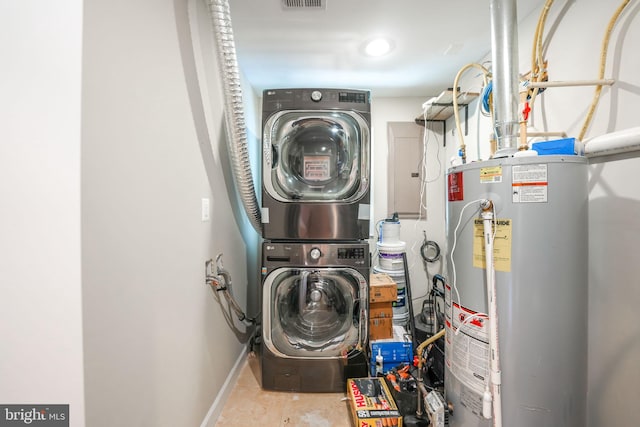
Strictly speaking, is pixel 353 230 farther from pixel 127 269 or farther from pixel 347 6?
pixel 347 6

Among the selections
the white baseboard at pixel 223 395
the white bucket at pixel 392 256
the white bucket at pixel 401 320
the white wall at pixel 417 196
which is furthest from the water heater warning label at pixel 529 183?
the white baseboard at pixel 223 395

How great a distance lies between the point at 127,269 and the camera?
805 mm

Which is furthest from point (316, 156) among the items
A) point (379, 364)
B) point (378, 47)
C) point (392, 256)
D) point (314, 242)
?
point (379, 364)

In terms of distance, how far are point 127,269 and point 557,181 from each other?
59.2 inches

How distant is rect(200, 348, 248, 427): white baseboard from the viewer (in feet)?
4.55

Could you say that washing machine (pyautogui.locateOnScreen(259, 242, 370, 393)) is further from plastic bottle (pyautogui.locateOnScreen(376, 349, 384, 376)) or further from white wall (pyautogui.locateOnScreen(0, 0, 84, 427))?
white wall (pyautogui.locateOnScreen(0, 0, 84, 427))

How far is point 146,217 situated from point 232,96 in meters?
0.75

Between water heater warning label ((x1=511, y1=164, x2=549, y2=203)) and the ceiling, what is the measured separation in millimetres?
1183

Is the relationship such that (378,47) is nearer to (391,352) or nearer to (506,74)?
(506,74)

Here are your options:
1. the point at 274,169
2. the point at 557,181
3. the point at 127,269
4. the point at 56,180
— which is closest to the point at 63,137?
the point at 56,180

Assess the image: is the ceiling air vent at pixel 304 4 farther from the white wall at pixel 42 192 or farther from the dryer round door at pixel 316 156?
the white wall at pixel 42 192

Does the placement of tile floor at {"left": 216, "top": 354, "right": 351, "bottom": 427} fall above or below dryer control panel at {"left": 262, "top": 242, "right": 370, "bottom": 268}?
below

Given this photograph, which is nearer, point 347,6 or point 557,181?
point 557,181

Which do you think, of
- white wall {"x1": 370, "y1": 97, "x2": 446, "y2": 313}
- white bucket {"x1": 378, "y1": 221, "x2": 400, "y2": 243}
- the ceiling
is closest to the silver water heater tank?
the ceiling
